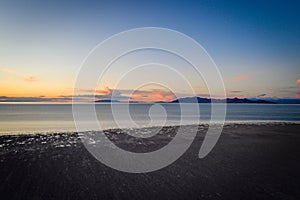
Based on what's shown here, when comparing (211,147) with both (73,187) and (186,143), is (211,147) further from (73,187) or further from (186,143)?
(73,187)

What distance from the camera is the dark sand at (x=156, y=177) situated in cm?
688

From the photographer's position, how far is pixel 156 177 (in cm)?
854

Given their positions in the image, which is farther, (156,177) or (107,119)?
(107,119)

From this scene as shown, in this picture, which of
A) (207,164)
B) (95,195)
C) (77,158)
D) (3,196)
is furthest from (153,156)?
(3,196)

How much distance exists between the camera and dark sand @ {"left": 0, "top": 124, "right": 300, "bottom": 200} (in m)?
6.88

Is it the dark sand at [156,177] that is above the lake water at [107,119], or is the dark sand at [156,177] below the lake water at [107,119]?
above

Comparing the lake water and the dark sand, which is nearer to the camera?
the dark sand

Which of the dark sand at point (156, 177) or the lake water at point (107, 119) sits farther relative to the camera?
the lake water at point (107, 119)

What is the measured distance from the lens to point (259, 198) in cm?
652

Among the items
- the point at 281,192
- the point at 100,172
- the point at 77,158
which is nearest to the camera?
the point at 281,192

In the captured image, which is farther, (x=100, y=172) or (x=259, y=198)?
(x=100, y=172)

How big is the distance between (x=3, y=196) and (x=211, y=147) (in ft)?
36.3

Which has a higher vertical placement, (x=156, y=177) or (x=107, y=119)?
(x=156, y=177)

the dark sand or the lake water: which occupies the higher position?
the dark sand
